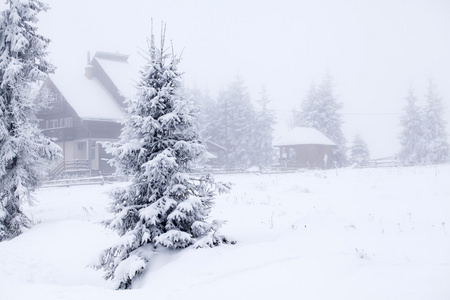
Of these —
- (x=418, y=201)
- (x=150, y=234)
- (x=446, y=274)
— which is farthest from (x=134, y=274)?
(x=418, y=201)

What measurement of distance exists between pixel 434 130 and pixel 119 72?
3904 cm

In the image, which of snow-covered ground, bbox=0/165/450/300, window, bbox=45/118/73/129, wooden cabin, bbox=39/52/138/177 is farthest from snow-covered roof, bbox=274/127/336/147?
snow-covered ground, bbox=0/165/450/300

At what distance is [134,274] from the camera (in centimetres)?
692

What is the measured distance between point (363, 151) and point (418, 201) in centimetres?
4412

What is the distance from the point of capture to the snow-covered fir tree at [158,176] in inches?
297

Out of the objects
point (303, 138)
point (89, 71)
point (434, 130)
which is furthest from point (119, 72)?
point (434, 130)

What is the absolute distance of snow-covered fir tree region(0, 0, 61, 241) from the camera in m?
13.4

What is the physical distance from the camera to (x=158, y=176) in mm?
7672

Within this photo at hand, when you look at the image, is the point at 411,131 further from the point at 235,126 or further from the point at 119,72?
the point at 119,72

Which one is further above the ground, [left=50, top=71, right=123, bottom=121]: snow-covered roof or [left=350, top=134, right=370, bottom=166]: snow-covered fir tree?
[left=50, top=71, right=123, bottom=121]: snow-covered roof

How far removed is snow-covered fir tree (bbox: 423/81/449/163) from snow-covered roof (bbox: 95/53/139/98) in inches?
1426

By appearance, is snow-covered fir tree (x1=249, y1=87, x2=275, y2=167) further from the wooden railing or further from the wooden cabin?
the wooden railing

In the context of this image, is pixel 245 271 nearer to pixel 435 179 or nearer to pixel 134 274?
pixel 134 274

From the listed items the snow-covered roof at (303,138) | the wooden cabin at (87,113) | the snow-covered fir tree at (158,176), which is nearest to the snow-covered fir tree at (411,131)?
the snow-covered roof at (303,138)
